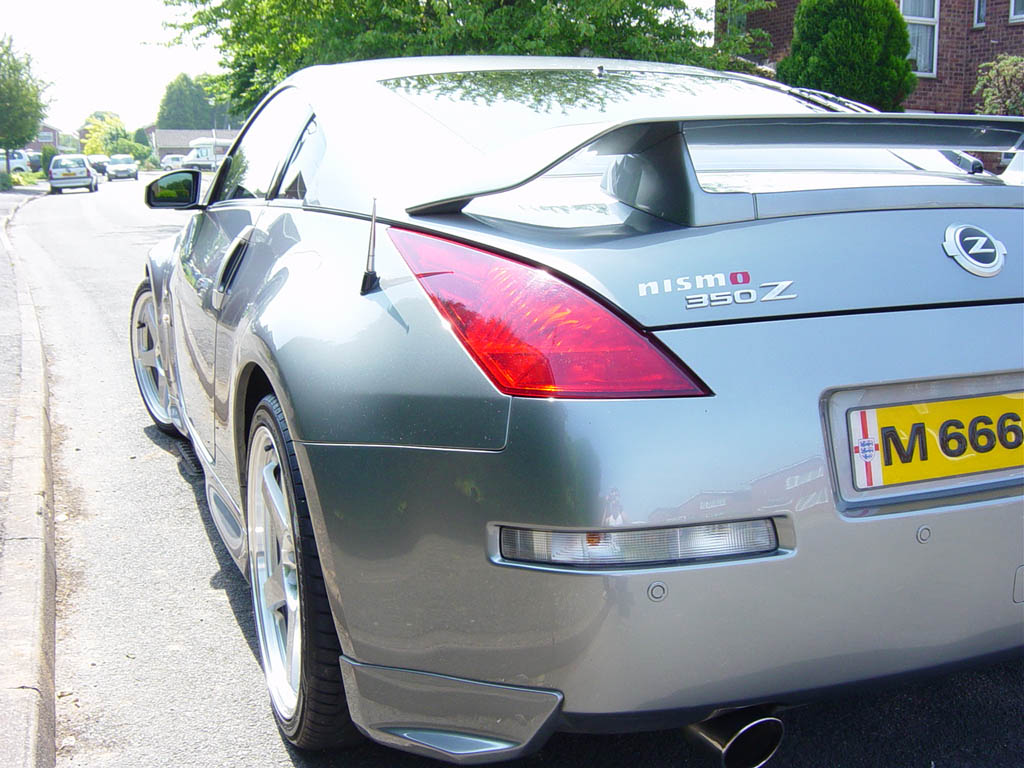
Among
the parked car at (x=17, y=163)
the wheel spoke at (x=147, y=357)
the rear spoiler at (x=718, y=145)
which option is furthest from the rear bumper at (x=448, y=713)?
the parked car at (x=17, y=163)

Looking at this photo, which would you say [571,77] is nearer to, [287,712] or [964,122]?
[964,122]

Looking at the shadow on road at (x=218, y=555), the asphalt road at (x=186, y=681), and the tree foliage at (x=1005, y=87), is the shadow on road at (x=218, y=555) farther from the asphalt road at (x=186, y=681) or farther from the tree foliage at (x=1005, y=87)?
the tree foliage at (x=1005, y=87)

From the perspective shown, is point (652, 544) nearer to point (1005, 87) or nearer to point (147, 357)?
point (147, 357)

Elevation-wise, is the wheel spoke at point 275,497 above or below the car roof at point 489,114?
below

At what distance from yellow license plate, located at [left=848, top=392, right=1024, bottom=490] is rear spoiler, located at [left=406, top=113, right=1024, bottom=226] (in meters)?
0.36

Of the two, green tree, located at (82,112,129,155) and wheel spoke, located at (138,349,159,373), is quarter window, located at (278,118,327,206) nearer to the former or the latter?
wheel spoke, located at (138,349,159,373)

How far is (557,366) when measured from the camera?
1.64 m

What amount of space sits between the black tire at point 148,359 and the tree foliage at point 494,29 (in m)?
8.54

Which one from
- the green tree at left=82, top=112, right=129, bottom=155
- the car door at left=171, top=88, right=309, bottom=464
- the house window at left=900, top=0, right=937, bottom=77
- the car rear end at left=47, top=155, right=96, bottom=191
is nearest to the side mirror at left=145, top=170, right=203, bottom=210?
the car door at left=171, top=88, right=309, bottom=464

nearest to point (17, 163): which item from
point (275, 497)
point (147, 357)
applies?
point (147, 357)

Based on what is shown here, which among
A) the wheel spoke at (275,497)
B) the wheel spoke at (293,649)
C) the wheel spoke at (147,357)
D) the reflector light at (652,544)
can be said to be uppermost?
the reflector light at (652,544)

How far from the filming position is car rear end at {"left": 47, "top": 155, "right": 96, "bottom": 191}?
4588 cm

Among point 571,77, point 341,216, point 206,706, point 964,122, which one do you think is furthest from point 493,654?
point 571,77

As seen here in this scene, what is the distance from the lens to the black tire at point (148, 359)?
462 centimetres
